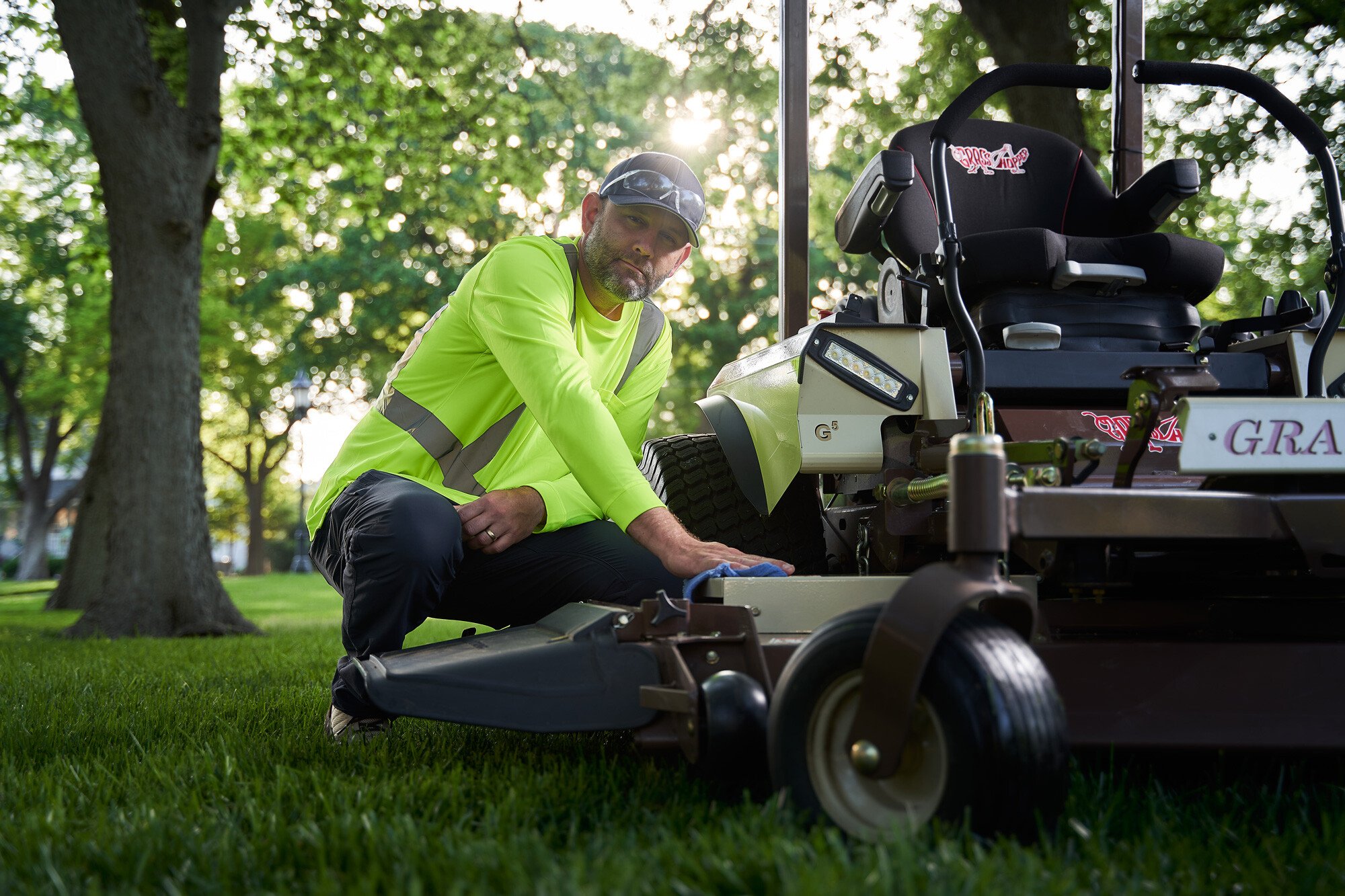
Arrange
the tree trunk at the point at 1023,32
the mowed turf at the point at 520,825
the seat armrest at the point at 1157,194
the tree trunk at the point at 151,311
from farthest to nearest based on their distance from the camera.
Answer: the tree trunk at the point at 1023,32 < the tree trunk at the point at 151,311 < the seat armrest at the point at 1157,194 < the mowed turf at the point at 520,825

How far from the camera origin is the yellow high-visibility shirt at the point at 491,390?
2900mm

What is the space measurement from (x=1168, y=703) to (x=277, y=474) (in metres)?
45.8

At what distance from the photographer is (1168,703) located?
6.29 feet

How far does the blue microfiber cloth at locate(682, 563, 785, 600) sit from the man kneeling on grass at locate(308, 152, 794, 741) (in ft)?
0.78

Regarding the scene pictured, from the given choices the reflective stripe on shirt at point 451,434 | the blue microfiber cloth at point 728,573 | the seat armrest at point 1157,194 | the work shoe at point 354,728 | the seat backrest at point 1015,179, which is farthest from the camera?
the seat backrest at point 1015,179

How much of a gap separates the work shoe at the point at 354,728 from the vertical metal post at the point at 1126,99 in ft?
9.89

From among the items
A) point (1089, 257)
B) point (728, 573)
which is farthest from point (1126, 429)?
point (728, 573)

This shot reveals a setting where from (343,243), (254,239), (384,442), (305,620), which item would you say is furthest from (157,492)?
(254,239)

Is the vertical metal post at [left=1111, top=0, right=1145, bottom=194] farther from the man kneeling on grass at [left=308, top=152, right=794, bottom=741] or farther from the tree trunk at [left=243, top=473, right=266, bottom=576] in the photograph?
the tree trunk at [left=243, top=473, right=266, bottom=576]

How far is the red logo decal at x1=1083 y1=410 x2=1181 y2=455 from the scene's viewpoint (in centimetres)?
266

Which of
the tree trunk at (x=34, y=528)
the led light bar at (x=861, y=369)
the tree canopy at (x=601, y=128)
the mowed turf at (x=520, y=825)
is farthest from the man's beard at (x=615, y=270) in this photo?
the tree trunk at (x=34, y=528)

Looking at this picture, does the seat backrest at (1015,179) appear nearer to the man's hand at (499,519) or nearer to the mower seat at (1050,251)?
the mower seat at (1050,251)

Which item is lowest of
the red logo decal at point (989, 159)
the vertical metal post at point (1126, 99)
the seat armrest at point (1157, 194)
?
the seat armrest at point (1157, 194)

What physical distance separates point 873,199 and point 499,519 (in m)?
1.41
